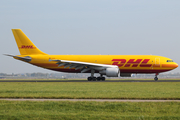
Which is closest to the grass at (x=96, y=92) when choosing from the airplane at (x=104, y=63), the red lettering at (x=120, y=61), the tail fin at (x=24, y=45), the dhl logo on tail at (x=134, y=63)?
the airplane at (x=104, y=63)

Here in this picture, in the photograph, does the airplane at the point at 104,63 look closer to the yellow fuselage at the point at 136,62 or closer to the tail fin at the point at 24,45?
the yellow fuselage at the point at 136,62

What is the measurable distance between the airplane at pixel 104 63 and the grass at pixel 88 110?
27054mm

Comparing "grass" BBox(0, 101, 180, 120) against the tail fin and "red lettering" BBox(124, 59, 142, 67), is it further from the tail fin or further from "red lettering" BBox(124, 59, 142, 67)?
the tail fin

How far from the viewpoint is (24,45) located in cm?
4762

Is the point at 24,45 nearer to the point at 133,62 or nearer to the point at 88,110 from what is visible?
the point at 133,62

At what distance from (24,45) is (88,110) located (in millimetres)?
36594

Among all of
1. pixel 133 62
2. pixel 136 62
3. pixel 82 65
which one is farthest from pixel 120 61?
pixel 82 65

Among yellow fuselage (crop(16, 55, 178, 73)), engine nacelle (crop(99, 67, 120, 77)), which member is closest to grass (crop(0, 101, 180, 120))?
engine nacelle (crop(99, 67, 120, 77))

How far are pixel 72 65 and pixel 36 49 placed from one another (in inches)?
336

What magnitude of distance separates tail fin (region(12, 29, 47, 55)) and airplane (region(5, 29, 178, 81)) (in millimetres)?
1243

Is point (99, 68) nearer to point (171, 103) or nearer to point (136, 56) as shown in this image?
point (136, 56)

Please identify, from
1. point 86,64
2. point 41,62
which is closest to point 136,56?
point 86,64

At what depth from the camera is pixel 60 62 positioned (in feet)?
141

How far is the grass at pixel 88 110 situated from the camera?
11.7 meters
